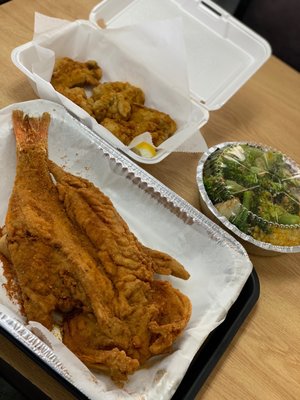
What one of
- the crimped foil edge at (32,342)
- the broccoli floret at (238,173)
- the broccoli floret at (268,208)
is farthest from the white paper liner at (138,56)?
the crimped foil edge at (32,342)

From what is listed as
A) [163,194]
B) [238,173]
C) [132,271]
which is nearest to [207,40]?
[238,173]

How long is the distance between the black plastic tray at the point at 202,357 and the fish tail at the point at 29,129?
1.67ft

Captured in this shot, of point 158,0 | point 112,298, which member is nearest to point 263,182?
point 112,298

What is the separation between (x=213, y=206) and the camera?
4.65 ft

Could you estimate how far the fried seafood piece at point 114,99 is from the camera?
61.4 inches

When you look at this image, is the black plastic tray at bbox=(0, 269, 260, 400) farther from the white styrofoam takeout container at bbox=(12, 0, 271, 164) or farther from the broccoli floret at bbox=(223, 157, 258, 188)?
the white styrofoam takeout container at bbox=(12, 0, 271, 164)

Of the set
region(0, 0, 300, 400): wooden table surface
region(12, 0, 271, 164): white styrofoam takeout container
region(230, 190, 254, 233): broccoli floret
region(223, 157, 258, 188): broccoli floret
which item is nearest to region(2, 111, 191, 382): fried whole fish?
region(0, 0, 300, 400): wooden table surface

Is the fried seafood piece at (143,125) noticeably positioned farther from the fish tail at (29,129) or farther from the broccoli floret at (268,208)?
the broccoli floret at (268,208)

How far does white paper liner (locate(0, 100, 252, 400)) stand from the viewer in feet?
3.67

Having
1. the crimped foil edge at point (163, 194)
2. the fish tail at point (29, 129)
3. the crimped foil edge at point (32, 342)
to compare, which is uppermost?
the crimped foil edge at point (163, 194)

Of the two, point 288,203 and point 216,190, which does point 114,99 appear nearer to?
point 216,190

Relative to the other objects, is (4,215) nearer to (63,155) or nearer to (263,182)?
(63,155)

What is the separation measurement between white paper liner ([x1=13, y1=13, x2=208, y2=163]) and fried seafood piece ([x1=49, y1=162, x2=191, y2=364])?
40 centimetres

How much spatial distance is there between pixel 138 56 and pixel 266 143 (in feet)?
1.76
